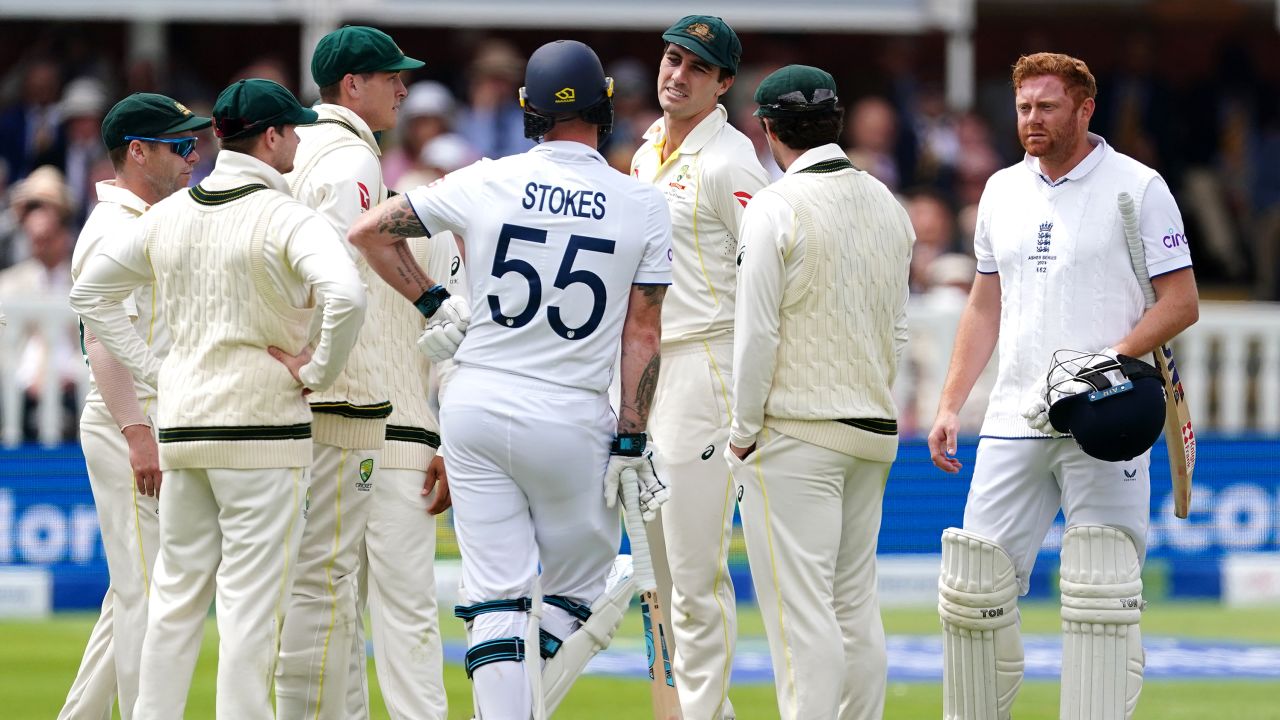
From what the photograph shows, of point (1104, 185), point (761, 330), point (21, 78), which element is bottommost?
point (761, 330)

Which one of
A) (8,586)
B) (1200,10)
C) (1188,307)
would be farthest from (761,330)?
(1200,10)

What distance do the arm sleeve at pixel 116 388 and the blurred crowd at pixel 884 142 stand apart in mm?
5439

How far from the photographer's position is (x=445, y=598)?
1177 centimetres

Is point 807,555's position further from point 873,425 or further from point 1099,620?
point 1099,620

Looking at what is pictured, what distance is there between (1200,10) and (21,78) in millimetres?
13062

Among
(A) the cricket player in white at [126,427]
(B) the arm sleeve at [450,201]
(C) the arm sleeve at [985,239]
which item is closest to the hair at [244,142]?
(B) the arm sleeve at [450,201]

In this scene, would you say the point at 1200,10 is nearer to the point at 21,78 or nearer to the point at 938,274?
the point at 938,274

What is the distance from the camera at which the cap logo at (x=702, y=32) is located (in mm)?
7309

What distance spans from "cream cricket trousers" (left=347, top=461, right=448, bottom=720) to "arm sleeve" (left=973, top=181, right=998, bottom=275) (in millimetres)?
2378

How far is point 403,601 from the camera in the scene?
6.90m

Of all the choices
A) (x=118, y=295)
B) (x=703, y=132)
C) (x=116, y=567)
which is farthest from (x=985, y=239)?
(x=116, y=567)

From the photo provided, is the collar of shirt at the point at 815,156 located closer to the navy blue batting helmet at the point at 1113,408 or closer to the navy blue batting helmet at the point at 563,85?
the navy blue batting helmet at the point at 563,85

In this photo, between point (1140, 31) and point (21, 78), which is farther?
point (1140, 31)

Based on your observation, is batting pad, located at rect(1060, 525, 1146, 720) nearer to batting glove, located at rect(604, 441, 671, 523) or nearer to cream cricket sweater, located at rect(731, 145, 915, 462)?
cream cricket sweater, located at rect(731, 145, 915, 462)
